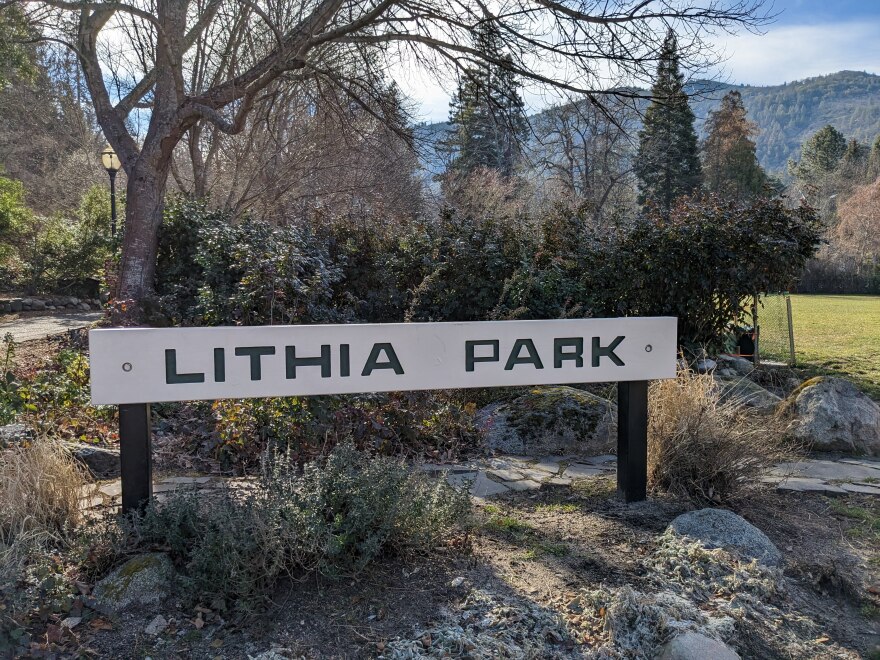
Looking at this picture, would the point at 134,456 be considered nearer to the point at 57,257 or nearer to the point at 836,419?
the point at 836,419

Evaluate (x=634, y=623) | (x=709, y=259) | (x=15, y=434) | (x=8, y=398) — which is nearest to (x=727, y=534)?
(x=634, y=623)

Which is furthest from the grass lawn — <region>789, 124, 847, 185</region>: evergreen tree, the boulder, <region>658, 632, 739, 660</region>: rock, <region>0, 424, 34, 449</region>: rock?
<region>789, 124, 847, 185</region>: evergreen tree

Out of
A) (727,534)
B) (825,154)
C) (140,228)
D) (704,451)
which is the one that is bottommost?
(727,534)

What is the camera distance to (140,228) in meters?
8.60

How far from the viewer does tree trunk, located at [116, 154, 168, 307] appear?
859cm

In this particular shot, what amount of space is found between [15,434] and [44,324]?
958 cm

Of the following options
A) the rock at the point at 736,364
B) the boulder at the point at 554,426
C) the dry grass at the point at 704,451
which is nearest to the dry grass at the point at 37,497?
the dry grass at the point at 704,451

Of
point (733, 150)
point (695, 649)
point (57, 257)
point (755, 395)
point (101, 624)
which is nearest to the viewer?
point (695, 649)

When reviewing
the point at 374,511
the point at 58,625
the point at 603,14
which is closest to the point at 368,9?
the point at 603,14

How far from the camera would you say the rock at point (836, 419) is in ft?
18.0

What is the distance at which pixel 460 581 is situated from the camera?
2627 mm

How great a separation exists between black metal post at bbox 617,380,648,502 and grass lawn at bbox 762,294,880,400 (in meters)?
5.78

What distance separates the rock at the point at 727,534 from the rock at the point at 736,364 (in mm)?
5450

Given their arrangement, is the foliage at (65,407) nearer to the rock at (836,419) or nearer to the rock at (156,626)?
the rock at (156,626)
